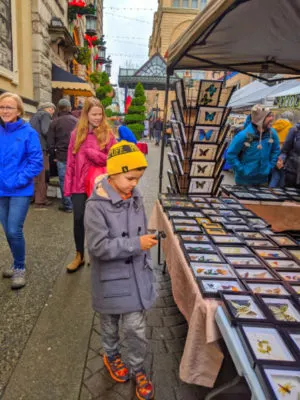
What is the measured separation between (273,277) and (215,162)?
2226 mm

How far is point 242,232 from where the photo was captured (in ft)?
8.87

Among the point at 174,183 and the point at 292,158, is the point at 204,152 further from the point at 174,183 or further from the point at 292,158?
the point at 292,158

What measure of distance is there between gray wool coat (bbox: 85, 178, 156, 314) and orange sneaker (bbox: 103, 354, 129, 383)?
52 cm

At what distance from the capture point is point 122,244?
6.12ft

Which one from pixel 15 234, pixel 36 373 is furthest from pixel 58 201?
pixel 36 373

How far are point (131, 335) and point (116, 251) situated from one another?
0.60m

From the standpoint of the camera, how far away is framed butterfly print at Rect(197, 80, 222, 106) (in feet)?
12.1

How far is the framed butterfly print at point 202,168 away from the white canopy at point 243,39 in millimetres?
1233

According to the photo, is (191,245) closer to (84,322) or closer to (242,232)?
(242,232)

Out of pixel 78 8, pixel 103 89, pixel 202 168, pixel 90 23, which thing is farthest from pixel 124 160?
pixel 103 89

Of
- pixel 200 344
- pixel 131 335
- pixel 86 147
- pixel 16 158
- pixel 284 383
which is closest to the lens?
pixel 284 383

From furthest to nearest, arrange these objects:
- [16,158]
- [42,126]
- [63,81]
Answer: [63,81] → [42,126] → [16,158]

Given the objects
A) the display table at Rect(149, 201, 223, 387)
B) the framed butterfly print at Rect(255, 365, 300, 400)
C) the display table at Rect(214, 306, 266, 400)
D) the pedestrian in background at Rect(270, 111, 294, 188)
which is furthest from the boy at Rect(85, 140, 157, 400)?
the pedestrian in background at Rect(270, 111, 294, 188)

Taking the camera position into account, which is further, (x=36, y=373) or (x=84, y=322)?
(x=84, y=322)
